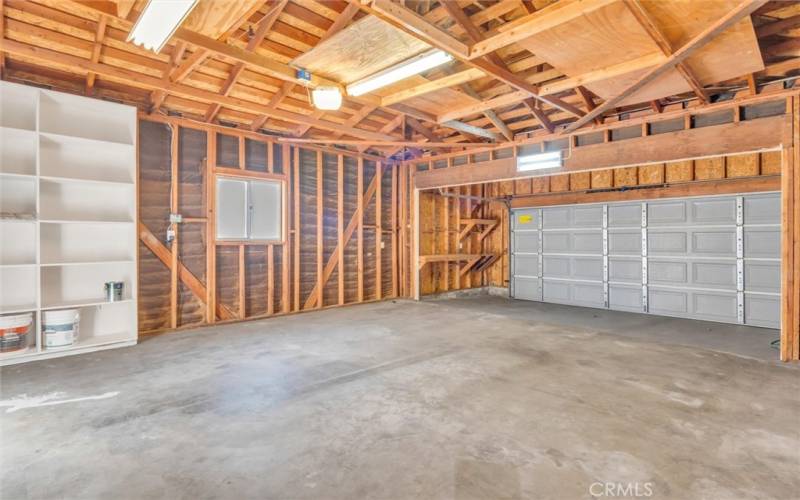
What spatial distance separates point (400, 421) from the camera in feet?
8.90

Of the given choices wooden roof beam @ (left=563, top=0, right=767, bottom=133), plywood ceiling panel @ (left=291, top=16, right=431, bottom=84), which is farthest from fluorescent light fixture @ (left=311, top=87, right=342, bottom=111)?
wooden roof beam @ (left=563, top=0, right=767, bottom=133)

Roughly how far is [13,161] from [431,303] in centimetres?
638

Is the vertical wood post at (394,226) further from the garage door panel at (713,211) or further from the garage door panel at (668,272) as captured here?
the garage door panel at (713,211)

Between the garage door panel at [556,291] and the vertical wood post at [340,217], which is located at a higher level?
the vertical wood post at [340,217]

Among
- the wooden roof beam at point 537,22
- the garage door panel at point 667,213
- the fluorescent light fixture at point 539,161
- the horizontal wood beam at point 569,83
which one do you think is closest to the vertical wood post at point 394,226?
the fluorescent light fixture at point 539,161

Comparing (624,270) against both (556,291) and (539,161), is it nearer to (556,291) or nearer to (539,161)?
(556,291)

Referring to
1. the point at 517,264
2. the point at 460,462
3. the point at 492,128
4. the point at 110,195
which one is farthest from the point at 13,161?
the point at 517,264

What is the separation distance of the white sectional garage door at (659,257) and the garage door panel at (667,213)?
1 cm

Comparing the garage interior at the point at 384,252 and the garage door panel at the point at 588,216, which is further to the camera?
the garage door panel at the point at 588,216

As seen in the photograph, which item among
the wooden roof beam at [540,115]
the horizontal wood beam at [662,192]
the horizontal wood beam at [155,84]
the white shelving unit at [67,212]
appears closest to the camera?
the horizontal wood beam at [155,84]

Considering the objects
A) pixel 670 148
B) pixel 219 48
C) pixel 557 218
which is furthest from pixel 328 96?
pixel 557 218

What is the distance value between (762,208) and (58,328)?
31.2 ft

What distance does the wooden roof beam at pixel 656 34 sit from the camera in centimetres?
270

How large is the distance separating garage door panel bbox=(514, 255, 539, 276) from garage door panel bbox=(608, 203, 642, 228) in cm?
175
